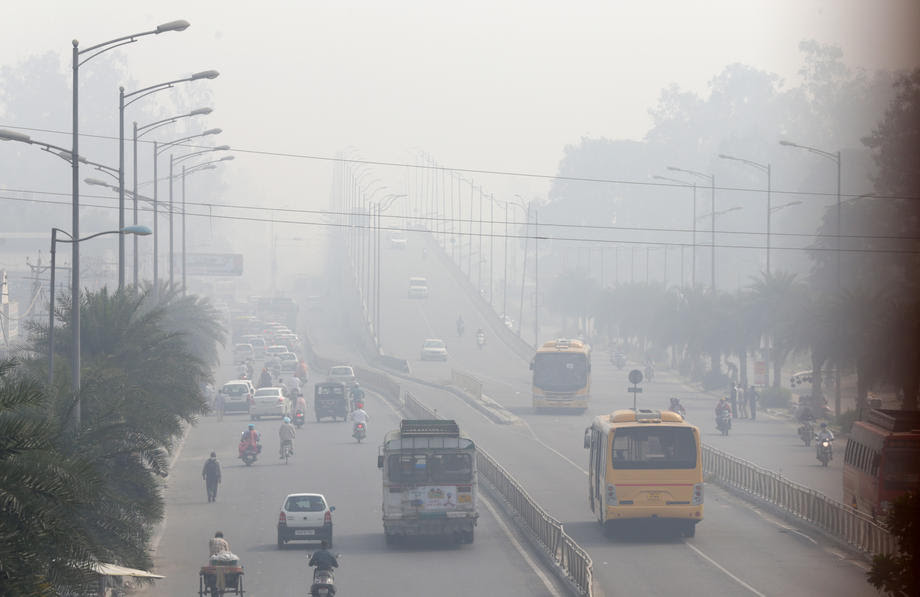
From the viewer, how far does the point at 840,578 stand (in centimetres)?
2647

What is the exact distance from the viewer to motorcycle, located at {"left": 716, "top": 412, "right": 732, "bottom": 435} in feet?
182

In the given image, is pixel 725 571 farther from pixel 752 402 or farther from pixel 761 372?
pixel 761 372

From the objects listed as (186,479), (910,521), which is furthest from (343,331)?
(910,521)

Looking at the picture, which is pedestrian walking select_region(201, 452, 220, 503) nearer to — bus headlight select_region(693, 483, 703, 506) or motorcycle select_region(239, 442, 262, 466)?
motorcycle select_region(239, 442, 262, 466)

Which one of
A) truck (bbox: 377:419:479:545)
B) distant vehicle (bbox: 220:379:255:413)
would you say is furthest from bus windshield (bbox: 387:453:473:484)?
distant vehicle (bbox: 220:379:255:413)

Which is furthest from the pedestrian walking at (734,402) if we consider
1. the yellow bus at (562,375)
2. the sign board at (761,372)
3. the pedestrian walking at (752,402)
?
the yellow bus at (562,375)

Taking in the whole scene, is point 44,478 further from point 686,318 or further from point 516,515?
point 686,318

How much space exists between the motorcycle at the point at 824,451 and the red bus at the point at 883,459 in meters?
12.6

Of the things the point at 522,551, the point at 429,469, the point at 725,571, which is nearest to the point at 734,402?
the point at 522,551

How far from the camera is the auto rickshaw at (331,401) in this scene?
209 ft

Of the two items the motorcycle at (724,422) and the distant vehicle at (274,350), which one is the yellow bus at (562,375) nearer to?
the motorcycle at (724,422)

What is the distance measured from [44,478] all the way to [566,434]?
44.4 metres

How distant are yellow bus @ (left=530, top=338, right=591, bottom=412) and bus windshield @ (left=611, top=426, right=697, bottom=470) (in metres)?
35.0

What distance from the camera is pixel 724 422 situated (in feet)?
183
